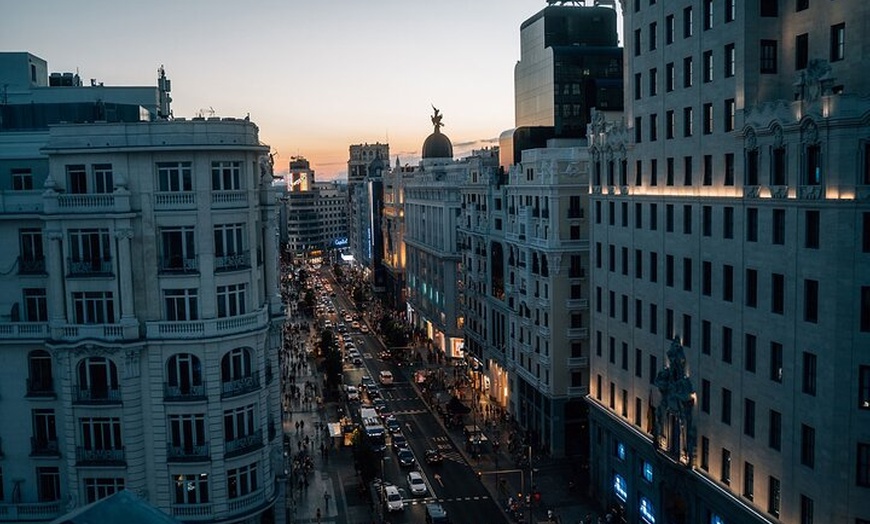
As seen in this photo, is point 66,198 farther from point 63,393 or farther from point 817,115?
point 817,115

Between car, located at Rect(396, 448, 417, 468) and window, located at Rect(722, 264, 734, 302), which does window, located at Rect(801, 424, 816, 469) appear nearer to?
window, located at Rect(722, 264, 734, 302)

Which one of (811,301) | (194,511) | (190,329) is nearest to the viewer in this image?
(811,301)

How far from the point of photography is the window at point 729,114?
51.5 meters

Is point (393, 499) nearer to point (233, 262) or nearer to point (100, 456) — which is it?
point (100, 456)

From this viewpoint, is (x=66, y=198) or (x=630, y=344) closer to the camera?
(x=66, y=198)

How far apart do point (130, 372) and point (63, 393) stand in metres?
4.59

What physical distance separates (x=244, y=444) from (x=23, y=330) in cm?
1537

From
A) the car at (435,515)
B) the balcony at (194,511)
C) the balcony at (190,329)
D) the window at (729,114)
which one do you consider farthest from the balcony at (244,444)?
the window at (729,114)

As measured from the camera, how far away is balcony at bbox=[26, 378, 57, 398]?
166ft

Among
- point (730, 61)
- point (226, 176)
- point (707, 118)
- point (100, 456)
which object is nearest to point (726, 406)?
point (707, 118)

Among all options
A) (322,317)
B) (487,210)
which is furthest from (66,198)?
(322,317)

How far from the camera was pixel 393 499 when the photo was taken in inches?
2815

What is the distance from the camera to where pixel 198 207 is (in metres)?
48.9

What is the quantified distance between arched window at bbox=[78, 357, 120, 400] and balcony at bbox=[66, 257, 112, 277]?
17.6 feet
